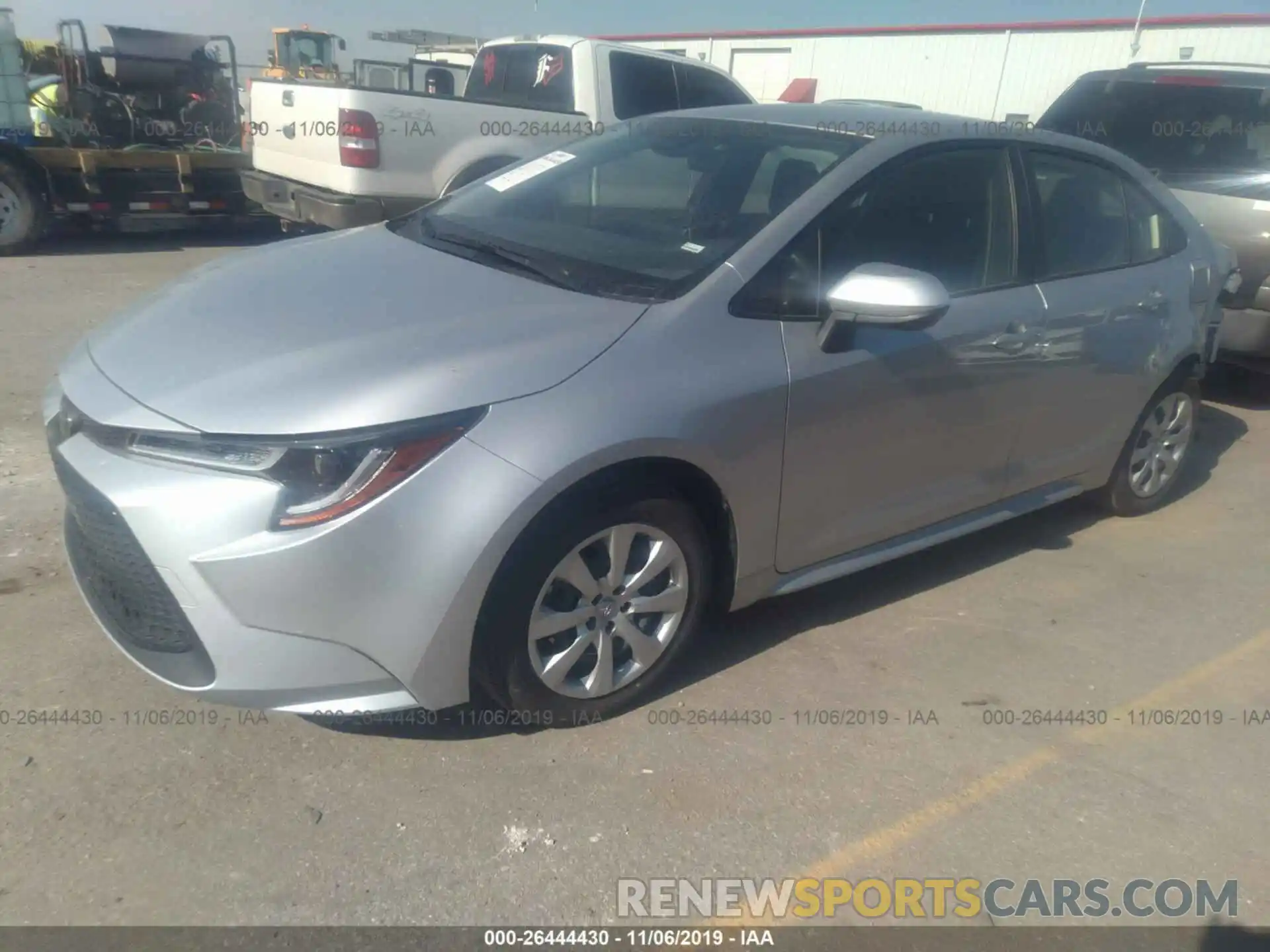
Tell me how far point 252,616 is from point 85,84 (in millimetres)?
11170

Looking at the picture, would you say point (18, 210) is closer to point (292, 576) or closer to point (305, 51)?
point (292, 576)

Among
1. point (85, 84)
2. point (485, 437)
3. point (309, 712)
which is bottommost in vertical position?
point (309, 712)

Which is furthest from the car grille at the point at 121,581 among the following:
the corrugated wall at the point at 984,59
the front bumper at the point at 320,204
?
the corrugated wall at the point at 984,59

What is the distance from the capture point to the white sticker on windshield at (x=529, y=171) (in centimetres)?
385

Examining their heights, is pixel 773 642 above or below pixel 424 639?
below

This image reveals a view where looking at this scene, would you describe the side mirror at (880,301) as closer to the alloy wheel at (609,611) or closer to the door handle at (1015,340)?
the door handle at (1015,340)

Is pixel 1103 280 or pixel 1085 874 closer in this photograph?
pixel 1085 874

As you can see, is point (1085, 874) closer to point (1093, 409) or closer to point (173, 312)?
point (1093, 409)

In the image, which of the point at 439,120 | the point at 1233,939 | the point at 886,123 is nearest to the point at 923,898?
the point at 1233,939

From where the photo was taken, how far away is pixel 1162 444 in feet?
15.5

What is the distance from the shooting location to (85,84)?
11.2m

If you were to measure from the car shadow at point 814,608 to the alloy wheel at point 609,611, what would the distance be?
176 mm

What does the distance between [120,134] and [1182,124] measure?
34.3 ft

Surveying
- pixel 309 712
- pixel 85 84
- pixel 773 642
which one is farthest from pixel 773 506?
pixel 85 84
